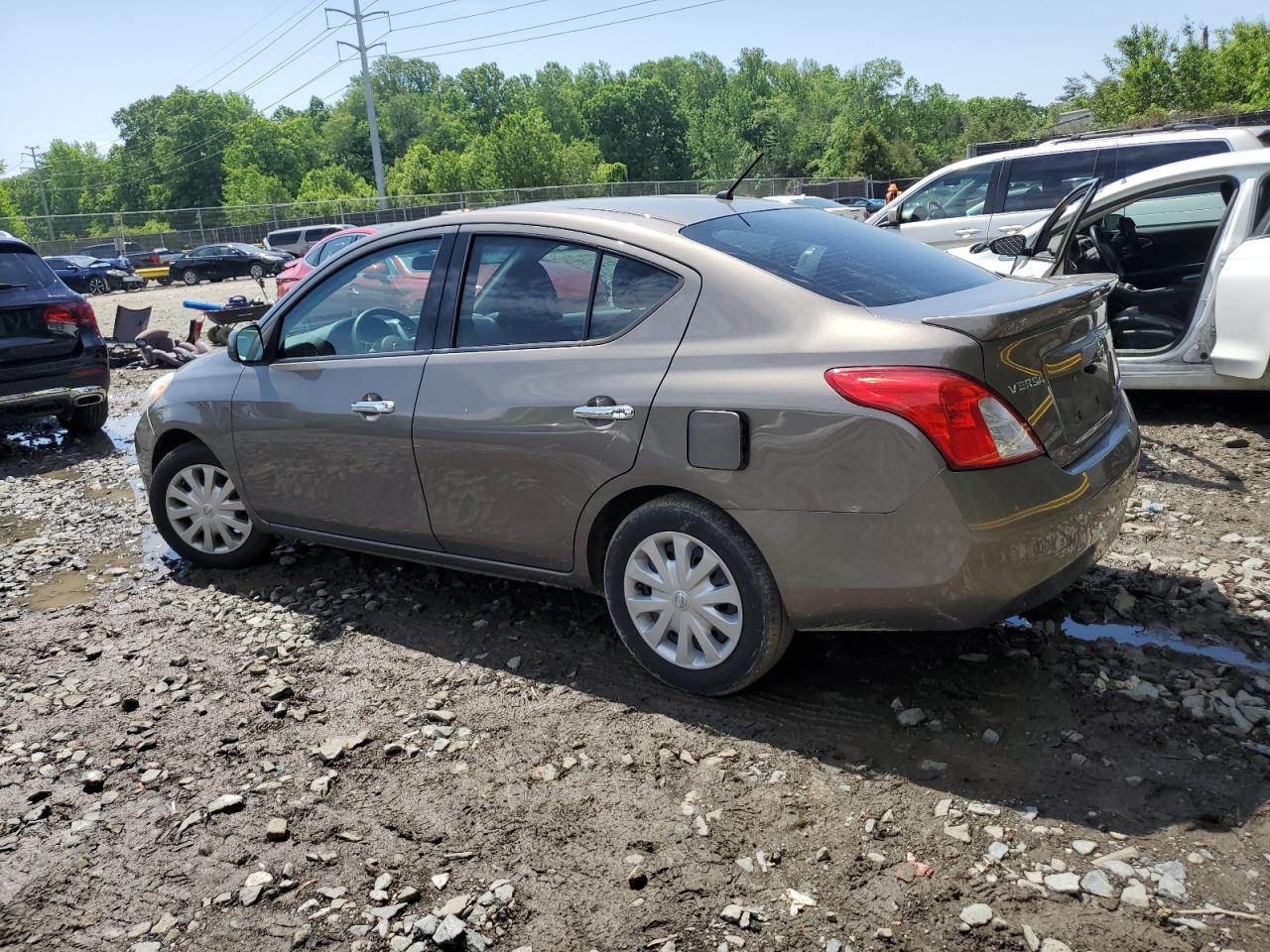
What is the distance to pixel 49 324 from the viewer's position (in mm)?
8953

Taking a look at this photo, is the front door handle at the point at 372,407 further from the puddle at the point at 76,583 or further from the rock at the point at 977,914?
the rock at the point at 977,914

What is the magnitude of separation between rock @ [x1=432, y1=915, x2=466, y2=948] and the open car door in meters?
5.45

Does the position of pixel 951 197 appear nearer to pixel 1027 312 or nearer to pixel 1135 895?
pixel 1027 312

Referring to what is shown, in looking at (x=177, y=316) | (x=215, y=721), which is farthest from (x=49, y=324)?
(x=177, y=316)

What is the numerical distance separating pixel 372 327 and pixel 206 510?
1.56m

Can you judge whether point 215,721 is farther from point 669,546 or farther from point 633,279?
point 633,279

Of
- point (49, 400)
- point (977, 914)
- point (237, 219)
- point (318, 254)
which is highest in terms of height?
point (237, 219)

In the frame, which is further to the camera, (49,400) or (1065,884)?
(49,400)

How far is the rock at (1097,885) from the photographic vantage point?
8.52 feet

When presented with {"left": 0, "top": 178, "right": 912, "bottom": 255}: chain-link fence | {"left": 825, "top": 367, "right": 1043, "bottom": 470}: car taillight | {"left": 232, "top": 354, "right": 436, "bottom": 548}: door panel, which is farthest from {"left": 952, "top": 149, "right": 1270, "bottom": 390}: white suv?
{"left": 0, "top": 178, "right": 912, "bottom": 255}: chain-link fence

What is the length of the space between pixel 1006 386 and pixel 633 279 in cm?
134

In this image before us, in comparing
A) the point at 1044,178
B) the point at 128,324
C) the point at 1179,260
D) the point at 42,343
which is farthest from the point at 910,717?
the point at 128,324

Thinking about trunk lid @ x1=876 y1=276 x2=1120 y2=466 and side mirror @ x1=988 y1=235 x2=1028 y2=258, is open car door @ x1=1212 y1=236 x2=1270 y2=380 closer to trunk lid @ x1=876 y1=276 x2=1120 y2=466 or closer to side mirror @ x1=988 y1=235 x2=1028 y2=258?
side mirror @ x1=988 y1=235 x2=1028 y2=258

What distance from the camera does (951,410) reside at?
3.05m
